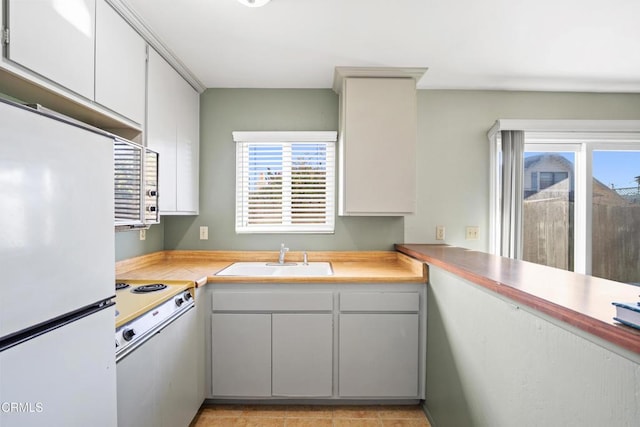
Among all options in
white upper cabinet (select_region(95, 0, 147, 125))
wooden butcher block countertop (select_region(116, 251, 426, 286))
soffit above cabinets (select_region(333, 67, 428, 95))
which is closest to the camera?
white upper cabinet (select_region(95, 0, 147, 125))

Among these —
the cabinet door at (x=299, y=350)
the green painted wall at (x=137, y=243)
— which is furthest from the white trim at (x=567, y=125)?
the green painted wall at (x=137, y=243)

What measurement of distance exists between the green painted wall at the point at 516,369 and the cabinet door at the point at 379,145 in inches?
27.0

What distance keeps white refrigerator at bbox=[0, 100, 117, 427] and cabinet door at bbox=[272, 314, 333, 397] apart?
44.7 inches

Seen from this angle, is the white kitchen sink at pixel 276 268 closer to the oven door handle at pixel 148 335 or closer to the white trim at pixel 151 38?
the oven door handle at pixel 148 335

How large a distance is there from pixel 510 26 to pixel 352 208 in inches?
55.6

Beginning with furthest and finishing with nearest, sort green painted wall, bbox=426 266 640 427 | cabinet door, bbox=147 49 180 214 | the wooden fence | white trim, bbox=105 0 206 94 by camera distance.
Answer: the wooden fence < cabinet door, bbox=147 49 180 214 < white trim, bbox=105 0 206 94 < green painted wall, bbox=426 266 640 427

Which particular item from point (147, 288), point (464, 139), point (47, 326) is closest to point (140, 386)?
point (147, 288)

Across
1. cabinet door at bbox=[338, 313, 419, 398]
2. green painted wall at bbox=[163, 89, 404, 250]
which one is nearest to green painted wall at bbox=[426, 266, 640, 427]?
cabinet door at bbox=[338, 313, 419, 398]

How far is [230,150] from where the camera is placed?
263 centimetres

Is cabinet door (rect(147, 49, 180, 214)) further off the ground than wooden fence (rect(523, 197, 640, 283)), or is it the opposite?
cabinet door (rect(147, 49, 180, 214))

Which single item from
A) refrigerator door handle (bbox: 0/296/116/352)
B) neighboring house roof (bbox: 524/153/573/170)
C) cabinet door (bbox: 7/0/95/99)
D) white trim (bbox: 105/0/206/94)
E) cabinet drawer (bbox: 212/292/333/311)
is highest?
white trim (bbox: 105/0/206/94)

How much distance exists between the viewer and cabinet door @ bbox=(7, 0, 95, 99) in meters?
1.02

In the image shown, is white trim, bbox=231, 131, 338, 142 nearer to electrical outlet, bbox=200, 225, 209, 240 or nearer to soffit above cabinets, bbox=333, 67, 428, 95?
soffit above cabinets, bbox=333, 67, 428, 95

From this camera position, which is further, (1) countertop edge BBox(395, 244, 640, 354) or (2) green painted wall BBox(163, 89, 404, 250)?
(2) green painted wall BBox(163, 89, 404, 250)
